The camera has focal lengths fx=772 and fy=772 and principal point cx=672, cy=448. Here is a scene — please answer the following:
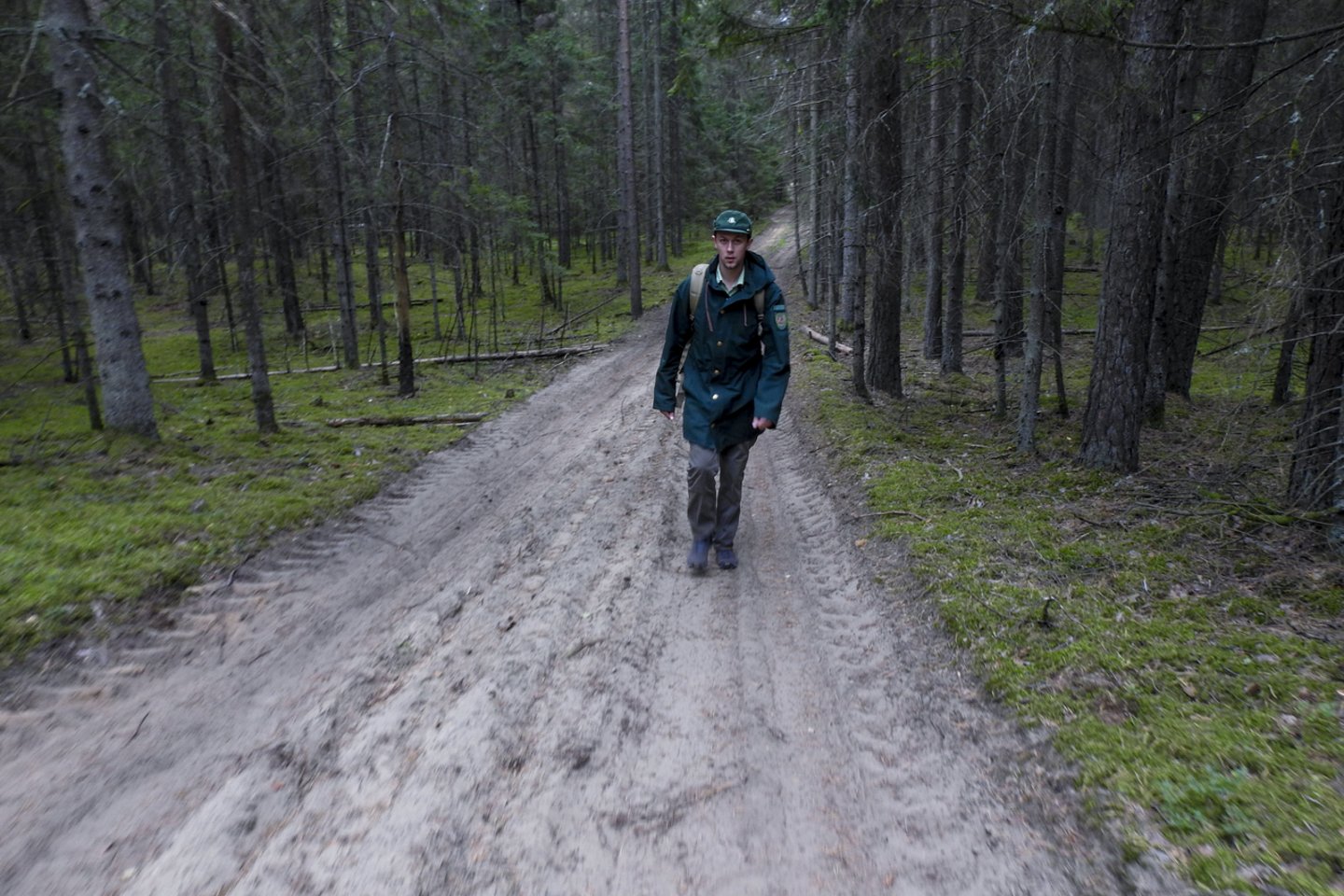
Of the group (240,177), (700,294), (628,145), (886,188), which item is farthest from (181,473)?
(628,145)

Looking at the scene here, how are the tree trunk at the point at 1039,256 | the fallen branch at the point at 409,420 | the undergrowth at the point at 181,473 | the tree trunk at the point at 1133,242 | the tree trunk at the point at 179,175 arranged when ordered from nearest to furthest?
the undergrowth at the point at 181,473
the tree trunk at the point at 1133,242
the tree trunk at the point at 1039,256
the tree trunk at the point at 179,175
the fallen branch at the point at 409,420

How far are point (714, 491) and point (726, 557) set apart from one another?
1.64 feet

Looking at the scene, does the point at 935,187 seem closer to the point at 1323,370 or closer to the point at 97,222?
the point at 1323,370

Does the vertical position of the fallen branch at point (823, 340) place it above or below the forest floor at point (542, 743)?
above

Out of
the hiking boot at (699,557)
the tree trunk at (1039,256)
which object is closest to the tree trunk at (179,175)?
the hiking boot at (699,557)

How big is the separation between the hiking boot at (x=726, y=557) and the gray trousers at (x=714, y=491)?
3 cm

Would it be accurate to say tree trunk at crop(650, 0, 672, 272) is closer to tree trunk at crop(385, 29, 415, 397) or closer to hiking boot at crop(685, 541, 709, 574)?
tree trunk at crop(385, 29, 415, 397)

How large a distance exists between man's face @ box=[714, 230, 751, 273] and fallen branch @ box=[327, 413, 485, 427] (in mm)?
7143

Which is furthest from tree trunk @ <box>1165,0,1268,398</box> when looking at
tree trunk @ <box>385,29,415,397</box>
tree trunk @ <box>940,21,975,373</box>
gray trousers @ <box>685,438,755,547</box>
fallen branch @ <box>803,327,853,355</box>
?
tree trunk @ <box>385,29,415,397</box>

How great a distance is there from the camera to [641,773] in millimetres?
3342

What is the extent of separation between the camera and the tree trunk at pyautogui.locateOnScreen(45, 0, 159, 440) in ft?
28.1

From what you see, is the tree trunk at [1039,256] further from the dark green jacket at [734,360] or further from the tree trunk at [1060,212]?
the dark green jacket at [734,360]

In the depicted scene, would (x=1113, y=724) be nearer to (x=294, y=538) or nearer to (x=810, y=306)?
(x=294, y=538)

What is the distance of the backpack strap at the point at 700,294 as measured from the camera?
544 centimetres
